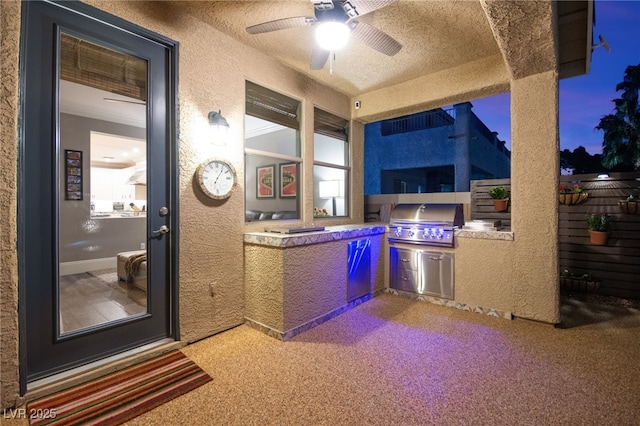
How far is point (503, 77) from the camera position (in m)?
3.03

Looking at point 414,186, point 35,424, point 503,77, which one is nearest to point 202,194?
point 35,424

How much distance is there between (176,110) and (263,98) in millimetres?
1136

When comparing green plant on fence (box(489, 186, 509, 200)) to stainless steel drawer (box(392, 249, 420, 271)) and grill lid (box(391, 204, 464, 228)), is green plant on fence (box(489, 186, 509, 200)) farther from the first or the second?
stainless steel drawer (box(392, 249, 420, 271))

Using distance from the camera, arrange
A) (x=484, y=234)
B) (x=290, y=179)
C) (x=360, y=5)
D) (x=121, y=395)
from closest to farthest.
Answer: (x=121, y=395)
(x=360, y=5)
(x=484, y=234)
(x=290, y=179)

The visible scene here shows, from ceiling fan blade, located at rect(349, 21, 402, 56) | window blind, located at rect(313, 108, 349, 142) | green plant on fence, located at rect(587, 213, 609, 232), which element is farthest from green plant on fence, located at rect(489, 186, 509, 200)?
ceiling fan blade, located at rect(349, 21, 402, 56)

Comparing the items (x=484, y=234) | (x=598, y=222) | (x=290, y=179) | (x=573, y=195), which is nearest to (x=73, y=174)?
(x=290, y=179)

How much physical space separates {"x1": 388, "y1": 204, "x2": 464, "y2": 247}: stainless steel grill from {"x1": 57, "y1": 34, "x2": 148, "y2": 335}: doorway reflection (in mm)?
2753

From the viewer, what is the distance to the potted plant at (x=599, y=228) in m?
3.31

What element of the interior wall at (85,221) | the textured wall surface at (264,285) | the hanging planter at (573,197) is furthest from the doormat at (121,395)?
the hanging planter at (573,197)

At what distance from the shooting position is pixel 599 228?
10.9 feet

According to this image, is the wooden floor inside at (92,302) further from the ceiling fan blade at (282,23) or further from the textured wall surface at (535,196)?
the textured wall surface at (535,196)

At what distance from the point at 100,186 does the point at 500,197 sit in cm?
510

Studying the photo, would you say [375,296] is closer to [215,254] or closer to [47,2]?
[215,254]

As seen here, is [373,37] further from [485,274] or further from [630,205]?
[630,205]
